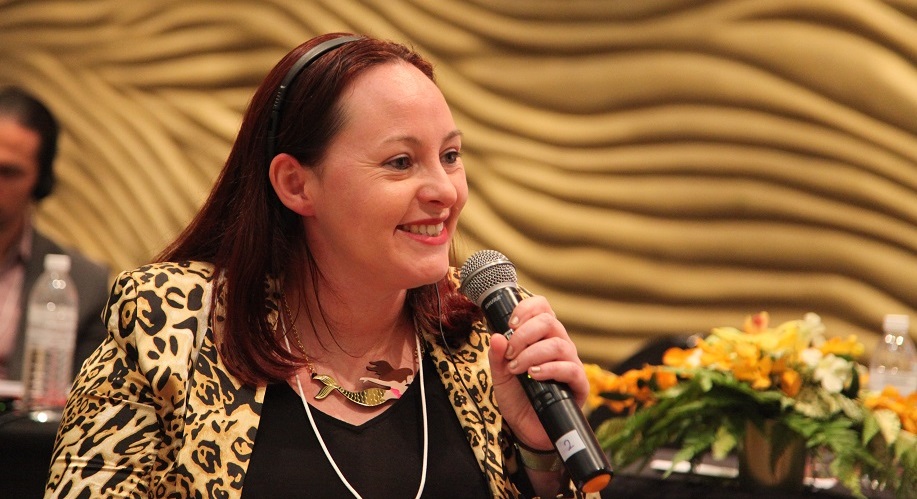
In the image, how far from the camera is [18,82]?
5.39 m

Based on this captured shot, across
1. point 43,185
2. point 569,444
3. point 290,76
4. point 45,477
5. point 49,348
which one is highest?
point 290,76

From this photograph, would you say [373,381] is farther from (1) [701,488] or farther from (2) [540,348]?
(1) [701,488]

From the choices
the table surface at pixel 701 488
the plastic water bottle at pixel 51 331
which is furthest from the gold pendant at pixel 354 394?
the plastic water bottle at pixel 51 331

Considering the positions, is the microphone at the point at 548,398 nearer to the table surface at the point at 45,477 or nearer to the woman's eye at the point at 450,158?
the woman's eye at the point at 450,158

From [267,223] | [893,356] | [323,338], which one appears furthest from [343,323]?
[893,356]

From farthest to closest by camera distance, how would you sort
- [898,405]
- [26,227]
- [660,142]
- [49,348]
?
1. [660,142]
2. [26,227]
3. [49,348]
4. [898,405]

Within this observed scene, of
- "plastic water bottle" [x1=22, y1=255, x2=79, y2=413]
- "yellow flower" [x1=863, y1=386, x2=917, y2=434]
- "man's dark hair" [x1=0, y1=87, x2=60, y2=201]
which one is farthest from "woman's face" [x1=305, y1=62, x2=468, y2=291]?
"man's dark hair" [x1=0, y1=87, x2=60, y2=201]

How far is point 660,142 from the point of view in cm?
385

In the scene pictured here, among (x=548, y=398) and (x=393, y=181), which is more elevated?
(x=393, y=181)

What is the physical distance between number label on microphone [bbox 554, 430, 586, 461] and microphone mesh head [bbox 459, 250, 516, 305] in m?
0.29

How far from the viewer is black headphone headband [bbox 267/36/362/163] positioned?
1704 millimetres

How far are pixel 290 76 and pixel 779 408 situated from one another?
1.17m

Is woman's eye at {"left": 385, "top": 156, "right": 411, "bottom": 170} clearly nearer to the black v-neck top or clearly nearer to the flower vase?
the black v-neck top

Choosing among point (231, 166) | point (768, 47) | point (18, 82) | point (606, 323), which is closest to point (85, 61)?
point (18, 82)
